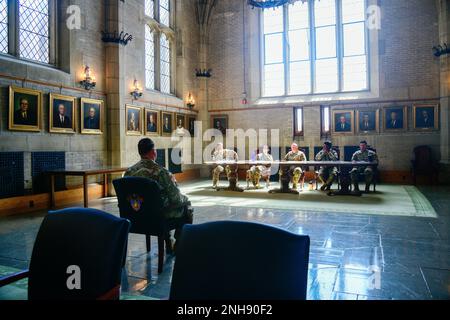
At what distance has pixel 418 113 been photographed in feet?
38.3

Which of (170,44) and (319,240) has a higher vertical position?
(170,44)

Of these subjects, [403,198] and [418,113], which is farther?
[418,113]

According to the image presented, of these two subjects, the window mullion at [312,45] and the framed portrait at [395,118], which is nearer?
the framed portrait at [395,118]

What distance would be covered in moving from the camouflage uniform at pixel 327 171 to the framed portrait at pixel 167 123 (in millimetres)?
5512

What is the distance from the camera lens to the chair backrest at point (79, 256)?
1.60 m

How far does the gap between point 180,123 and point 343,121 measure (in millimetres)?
6209

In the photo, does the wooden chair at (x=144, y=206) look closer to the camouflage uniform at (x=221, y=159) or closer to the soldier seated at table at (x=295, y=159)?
the camouflage uniform at (x=221, y=159)

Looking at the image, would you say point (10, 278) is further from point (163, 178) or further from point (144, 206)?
point (163, 178)

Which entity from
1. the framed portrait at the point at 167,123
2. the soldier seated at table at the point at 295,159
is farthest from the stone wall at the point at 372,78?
the soldier seated at table at the point at 295,159

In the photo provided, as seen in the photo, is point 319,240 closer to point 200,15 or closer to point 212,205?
point 212,205

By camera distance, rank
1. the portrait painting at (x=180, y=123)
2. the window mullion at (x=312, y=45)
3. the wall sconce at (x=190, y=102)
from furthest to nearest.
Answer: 1. the wall sconce at (x=190, y=102)
2. the window mullion at (x=312, y=45)
3. the portrait painting at (x=180, y=123)
